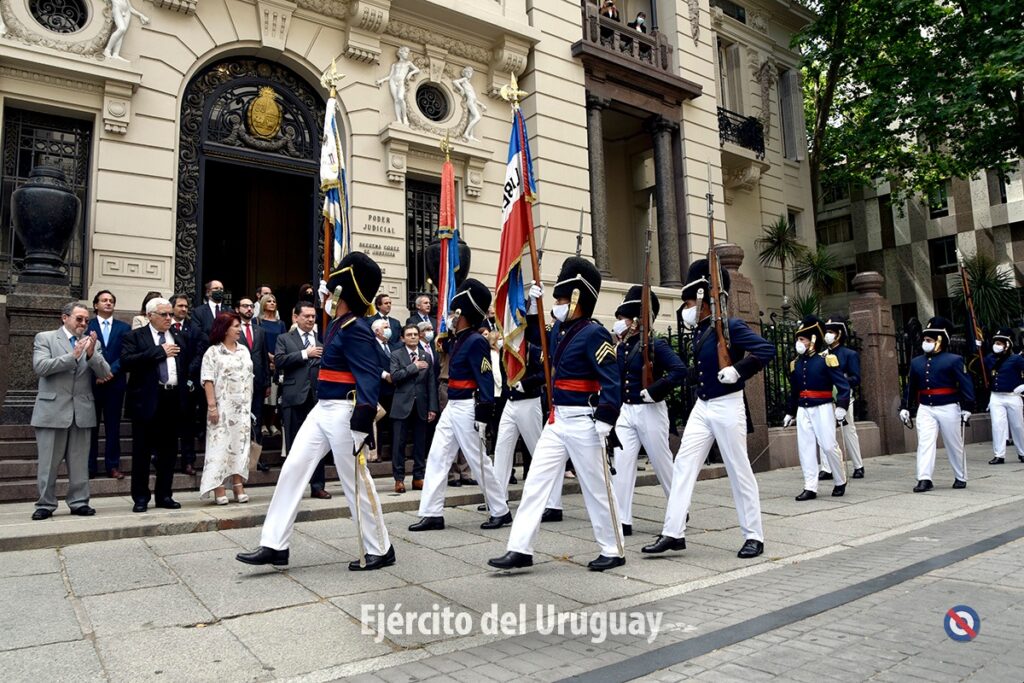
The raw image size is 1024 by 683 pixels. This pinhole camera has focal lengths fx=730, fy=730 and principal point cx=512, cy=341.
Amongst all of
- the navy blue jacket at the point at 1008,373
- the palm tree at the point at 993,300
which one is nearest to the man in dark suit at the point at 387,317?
the navy blue jacket at the point at 1008,373

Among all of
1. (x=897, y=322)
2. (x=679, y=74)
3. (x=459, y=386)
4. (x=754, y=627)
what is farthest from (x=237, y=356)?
(x=897, y=322)

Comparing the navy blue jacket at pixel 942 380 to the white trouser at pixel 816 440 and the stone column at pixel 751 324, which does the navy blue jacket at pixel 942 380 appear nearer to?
the white trouser at pixel 816 440

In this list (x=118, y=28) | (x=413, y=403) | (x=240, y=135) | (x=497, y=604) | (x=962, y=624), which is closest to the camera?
(x=962, y=624)

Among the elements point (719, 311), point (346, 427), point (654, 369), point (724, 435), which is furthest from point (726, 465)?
point (346, 427)

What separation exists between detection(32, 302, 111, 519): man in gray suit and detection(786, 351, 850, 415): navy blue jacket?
849 cm

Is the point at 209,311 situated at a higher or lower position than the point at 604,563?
higher

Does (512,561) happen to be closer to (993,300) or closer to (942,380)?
(942,380)

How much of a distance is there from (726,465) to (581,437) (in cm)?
139

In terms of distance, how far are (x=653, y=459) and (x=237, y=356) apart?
4585 mm

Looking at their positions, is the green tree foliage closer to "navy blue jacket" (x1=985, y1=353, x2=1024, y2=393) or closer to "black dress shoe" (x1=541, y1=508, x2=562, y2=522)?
"navy blue jacket" (x1=985, y1=353, x2=1024, y2=393)

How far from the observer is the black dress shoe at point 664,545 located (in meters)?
5.97

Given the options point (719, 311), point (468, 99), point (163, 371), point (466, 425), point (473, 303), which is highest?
point (468, 99)

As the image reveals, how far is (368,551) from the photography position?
5547 millimetres

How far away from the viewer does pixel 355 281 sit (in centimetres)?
575
